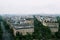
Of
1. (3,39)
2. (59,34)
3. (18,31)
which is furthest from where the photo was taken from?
(18,31)

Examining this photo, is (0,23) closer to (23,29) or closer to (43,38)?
(23,29)

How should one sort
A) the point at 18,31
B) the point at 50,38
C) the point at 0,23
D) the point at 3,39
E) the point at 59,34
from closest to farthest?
1. the point at 3,39
2. the point at 50,38
3. the point at 59,34
4. the point at 18,31
5. the point at 0,23

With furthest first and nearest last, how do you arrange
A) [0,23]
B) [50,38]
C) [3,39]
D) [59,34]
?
[0,23] → [59,34] → [50,38] → [3,39]

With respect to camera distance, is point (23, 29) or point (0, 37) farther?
point (23, 29)

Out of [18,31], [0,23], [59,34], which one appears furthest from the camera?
[0,23]

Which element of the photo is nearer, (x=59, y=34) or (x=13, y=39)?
(x=13, y=39)

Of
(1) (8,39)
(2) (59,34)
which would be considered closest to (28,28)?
(2) (59,34)

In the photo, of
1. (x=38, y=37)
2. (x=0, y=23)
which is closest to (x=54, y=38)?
(x=38, y=37)

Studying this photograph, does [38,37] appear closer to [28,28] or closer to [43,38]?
[43,38]
